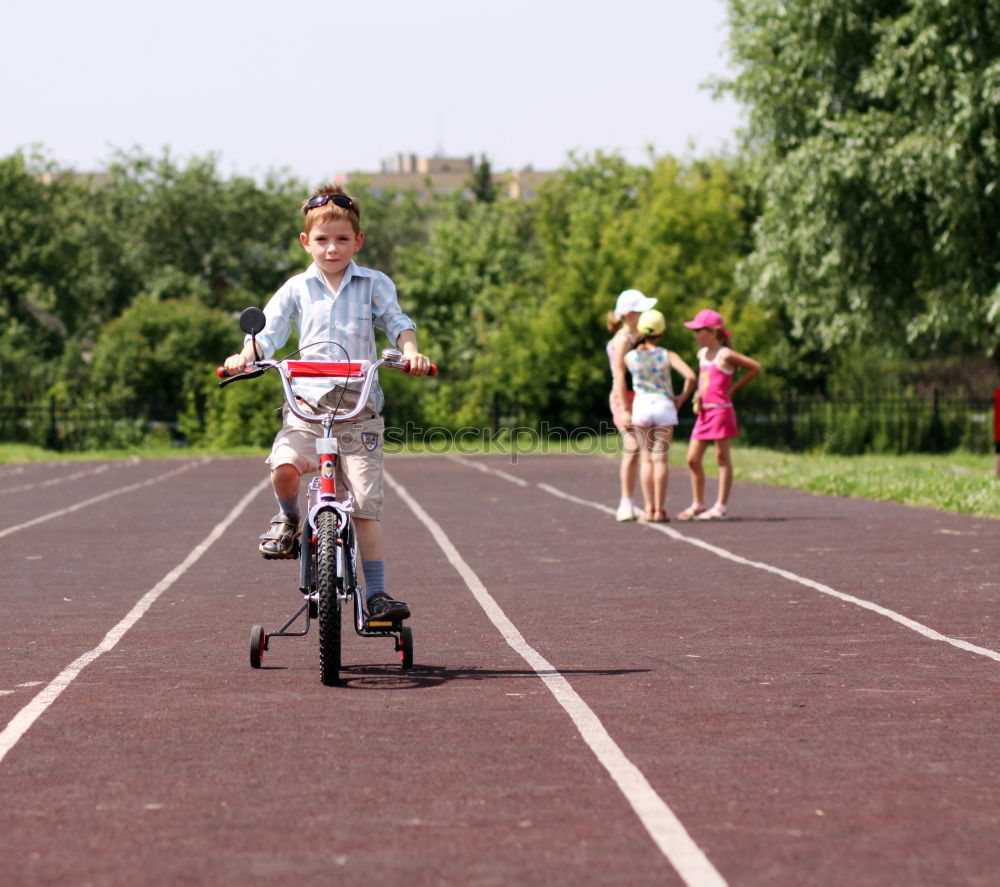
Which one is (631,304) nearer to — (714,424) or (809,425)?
(714,424)

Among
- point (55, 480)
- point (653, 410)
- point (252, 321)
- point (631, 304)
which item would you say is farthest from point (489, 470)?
point (252, 321)

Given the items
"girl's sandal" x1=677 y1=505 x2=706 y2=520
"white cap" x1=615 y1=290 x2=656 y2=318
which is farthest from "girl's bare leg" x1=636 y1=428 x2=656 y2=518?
"white cap" x1=615 y1=290 x2=656 y2=318

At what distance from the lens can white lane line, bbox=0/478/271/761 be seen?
574cm

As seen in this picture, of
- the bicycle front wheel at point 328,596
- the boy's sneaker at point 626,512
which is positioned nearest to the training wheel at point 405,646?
the bicycle front wheel at point 328,596

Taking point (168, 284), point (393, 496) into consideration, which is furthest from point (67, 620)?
point (168, 284)

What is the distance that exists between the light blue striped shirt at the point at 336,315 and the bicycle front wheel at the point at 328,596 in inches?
23.9

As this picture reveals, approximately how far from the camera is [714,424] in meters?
15.4

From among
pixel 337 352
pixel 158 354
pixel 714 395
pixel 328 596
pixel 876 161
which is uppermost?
pixel 876 161

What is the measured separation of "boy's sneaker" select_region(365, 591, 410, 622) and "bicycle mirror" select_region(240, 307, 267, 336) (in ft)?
4.00

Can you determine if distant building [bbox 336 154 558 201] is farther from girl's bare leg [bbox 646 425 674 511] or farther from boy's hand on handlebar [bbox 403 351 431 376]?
boy's hand on handlebar [bbox 403 351 431 376]

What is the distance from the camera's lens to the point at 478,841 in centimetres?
425

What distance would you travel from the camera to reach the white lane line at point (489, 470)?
24.8 metres

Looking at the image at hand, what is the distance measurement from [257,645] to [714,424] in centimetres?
897

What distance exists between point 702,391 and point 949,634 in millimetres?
7661
